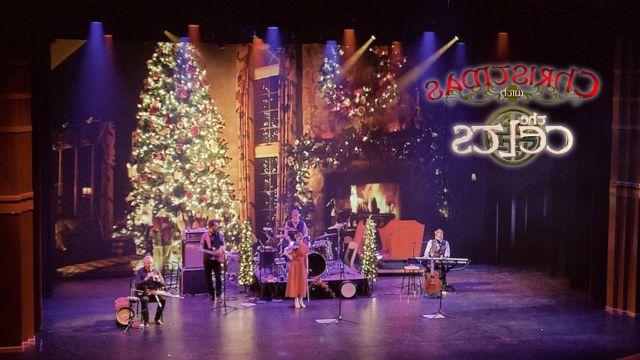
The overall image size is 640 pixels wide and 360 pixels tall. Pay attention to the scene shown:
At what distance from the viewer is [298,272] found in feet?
43.4

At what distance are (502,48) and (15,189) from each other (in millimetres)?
11981

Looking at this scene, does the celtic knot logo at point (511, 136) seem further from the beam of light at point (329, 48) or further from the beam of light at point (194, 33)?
the beam of light at point (194, 33)

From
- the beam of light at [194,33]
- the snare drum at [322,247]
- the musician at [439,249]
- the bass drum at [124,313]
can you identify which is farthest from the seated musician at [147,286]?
the musician at [439,249]

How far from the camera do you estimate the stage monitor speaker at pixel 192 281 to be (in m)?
14.4

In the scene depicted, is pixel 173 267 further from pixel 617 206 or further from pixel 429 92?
pixel 617 206

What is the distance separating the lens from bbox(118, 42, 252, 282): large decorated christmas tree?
53.4 feet

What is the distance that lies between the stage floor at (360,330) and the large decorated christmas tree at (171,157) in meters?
1.97

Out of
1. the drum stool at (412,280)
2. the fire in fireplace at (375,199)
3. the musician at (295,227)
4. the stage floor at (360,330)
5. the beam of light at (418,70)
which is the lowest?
the stage floor at (360,330)

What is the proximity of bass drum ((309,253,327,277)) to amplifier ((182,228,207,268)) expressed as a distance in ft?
7.91

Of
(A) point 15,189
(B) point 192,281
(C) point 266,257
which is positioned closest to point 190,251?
(B) point 192,281

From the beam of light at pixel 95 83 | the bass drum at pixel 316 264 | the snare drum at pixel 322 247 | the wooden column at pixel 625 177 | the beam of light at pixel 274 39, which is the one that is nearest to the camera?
the wooden column at pixel 625 177

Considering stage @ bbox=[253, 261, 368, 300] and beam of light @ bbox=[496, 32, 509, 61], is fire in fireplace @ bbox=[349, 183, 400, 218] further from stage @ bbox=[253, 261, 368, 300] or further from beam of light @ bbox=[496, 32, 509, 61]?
beam of light @ bbox=[496, 32, 509, 61]

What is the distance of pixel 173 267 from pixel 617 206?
9.56 meters

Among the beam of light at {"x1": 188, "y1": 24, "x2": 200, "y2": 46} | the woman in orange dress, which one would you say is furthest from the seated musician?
the beam of light at {"x1": 188, "y1": 24, "x2": 200, "y2": 46}
